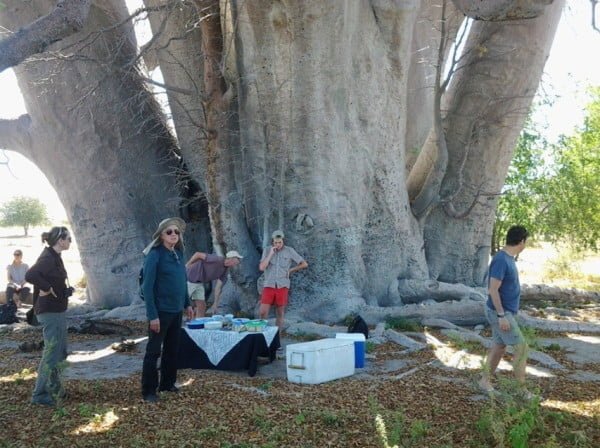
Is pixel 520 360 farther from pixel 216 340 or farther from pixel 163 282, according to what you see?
pixel 216 340

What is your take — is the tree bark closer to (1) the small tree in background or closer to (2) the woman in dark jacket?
(2) the woman in dark jacket

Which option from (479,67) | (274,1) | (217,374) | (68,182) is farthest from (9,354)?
(479,67)

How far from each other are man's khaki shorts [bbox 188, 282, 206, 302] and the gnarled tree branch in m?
5.27

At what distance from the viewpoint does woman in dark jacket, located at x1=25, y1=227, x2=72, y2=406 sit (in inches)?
234

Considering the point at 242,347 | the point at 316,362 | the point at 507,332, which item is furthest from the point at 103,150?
the point at 507,332

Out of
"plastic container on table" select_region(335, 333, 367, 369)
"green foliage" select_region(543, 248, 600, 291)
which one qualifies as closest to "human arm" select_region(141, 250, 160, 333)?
"plastic container on table" select_region(335, 333, 367, 369)

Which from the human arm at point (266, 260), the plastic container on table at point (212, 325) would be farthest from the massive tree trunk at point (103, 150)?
the plastic container on table at point (212, 325)

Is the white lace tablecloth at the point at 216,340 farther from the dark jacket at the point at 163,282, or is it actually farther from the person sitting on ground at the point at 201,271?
the person sitting on ground at the point at 201,271

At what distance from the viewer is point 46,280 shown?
5.96 meters

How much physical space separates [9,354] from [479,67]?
8915 mm

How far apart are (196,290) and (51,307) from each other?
149 inches

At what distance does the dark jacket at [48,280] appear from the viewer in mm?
5941

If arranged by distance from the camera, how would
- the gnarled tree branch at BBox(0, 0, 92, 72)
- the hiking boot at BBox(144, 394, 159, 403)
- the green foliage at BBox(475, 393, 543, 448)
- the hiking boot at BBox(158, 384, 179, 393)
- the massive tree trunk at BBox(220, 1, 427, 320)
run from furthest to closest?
the massive tree trunk at BBox(220, 1, 427, 320), the hiking boot at BBox(158, 384, 179, 393), the hiking boot at BBox(144, 394, 159, 403), the green foliage at BBox(475, 393, 543, 448), the gnarled tree branch at BBox(0, 0, 92, 72)

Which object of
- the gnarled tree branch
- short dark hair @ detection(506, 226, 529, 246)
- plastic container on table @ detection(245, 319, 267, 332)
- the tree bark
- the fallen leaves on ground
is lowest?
the fallen leaves on ground
